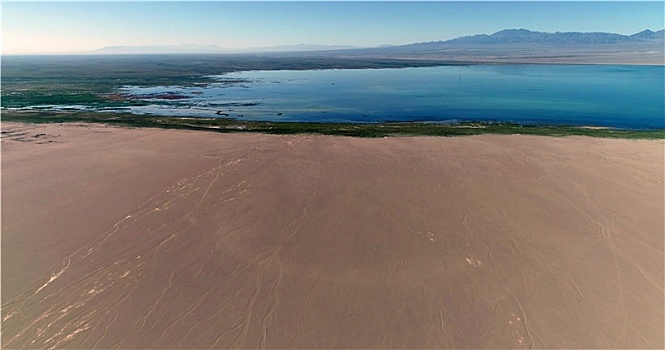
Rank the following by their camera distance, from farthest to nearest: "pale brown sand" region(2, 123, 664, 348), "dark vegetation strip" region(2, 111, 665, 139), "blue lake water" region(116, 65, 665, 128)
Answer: "blue lake water" region(116, 65, 665, 128) → "dark vegetation strip" region(2, 111, 665, 139) → "pale brown sand" region(2, 123, 664, 348)

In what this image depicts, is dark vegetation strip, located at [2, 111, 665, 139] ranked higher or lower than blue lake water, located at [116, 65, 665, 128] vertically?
lower

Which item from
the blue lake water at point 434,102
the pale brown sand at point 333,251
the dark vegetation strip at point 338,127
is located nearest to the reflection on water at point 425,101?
the blue lake water at point 434,102

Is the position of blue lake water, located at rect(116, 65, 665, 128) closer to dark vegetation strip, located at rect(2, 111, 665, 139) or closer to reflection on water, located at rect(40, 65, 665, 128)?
reflection on water, located at rect(40, 65, 665, 128)

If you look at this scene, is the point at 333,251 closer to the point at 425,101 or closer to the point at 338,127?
the point at 338,127

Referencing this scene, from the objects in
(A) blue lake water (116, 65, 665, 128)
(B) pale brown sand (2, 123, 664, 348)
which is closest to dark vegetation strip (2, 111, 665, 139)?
(A) blue lake water (116, 65, 665, 128)

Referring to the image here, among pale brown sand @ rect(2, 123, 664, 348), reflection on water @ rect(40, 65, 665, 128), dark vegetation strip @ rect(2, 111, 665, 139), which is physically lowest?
pale brown sand @ rect(2, 123, 664, 348)

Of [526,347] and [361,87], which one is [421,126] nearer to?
[526,347]

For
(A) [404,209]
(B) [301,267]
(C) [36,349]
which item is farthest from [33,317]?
(A) [404,209]

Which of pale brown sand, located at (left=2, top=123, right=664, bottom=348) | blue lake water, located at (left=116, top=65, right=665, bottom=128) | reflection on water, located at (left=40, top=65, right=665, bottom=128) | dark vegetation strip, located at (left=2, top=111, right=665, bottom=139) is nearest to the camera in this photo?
pale brown sand, located at (left=2, top=123, right=664, bottom=348)
